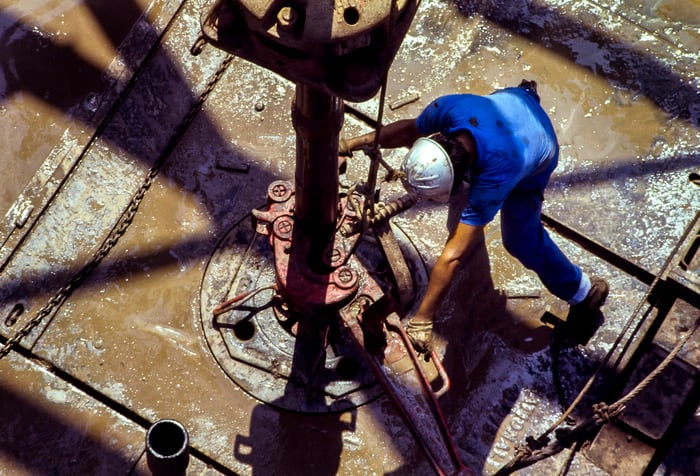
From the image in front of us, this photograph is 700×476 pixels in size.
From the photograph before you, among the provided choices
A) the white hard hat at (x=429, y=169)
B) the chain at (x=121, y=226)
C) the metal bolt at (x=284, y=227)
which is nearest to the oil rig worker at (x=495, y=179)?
the white hard hat at (x=429, y=169)

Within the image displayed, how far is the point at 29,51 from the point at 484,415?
3504 millimetres

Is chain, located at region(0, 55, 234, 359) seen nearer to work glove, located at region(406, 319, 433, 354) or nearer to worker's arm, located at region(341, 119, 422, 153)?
worker's arm, located at region(341, 119, 422, 153)

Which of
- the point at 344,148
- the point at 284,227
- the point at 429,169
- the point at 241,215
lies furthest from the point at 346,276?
the point at 241,215

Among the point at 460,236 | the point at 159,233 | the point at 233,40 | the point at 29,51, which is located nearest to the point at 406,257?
the point at 460,236

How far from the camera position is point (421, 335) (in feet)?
14.0

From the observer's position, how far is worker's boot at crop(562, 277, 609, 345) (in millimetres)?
4621

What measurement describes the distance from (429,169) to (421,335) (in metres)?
0.85

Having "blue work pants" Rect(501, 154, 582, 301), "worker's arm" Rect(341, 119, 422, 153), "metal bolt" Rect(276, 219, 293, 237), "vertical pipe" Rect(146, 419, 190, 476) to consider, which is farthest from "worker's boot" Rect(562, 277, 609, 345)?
"vertical pipe" Rect(146, 419, 190, 476)

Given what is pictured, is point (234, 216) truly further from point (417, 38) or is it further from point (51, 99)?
point (417, 38)

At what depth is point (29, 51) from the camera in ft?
17.1

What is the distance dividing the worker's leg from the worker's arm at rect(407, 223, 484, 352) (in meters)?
0.40

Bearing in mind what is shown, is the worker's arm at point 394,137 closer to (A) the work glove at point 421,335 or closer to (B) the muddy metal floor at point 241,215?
(B) the muddy metal floor at point 241,215

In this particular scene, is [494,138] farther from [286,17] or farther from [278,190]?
[286,17]

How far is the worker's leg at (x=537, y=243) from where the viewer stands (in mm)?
4512
